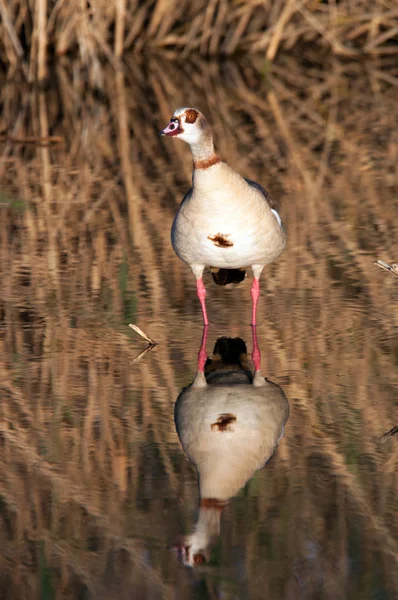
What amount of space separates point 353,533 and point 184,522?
0.58m

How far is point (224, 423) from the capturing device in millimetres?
5023

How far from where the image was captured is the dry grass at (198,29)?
15648mm

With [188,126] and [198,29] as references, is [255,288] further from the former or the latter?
[198,29]

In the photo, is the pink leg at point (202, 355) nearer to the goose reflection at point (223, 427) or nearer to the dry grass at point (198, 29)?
the goose reflection at point (223, 427)

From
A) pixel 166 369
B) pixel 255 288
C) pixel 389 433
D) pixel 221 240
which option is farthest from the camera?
pixel 255 288

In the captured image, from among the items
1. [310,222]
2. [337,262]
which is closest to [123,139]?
[310,222]

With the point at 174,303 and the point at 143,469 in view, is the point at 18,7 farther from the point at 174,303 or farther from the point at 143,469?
the point at 143,469

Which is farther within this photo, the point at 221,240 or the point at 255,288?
the point at 255,288

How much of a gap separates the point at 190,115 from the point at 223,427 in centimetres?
177

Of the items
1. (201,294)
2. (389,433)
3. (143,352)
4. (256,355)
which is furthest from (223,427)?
(201,294)

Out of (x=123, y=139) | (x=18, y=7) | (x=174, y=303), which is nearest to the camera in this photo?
(x=174, y=303)

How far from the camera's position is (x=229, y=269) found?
21.5 feet

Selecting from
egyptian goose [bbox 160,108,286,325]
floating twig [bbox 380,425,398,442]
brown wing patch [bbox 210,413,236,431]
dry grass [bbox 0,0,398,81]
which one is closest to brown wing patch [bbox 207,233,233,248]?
egyptian goose [bbox 160,108,286,325]

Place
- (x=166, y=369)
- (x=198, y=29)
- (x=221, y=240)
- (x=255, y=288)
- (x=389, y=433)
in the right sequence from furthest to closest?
(x=198, y=29) → (x=255, y=288) → (x=221, y=240) → (x=166, y=369) → (x=389, y=433)
